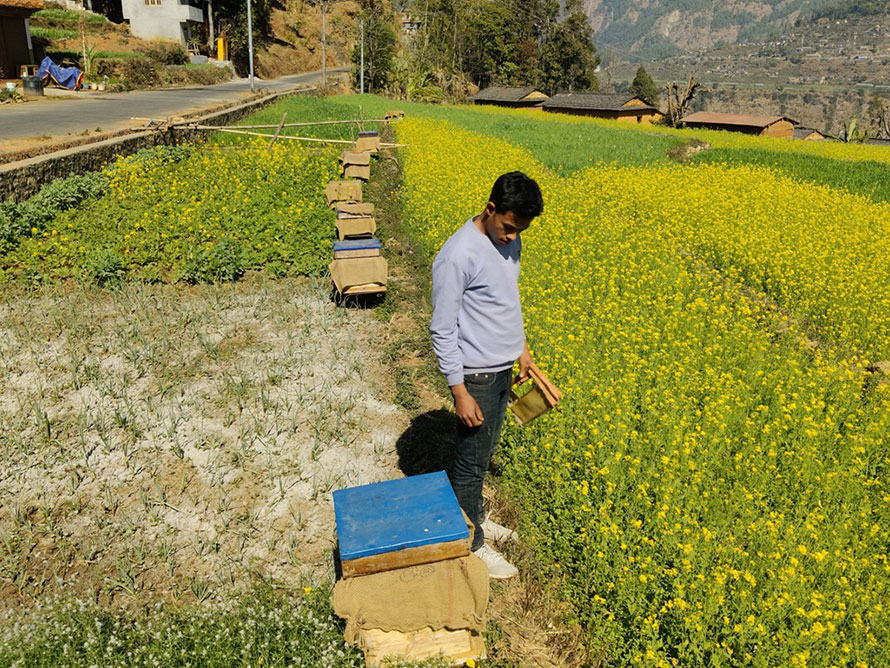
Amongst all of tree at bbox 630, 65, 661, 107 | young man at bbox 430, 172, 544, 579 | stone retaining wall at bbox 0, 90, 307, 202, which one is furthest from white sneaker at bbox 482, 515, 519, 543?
tree at bbox 630, 65, 661, 107

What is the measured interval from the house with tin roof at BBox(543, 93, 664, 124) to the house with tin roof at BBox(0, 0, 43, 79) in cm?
4591

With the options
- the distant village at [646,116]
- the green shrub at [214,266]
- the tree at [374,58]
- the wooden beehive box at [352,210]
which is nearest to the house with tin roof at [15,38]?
the green shrub at [214,266]

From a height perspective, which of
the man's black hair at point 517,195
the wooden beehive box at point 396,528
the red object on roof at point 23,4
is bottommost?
the wooden beehive box at point 396,528

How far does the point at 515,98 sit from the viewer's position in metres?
69.1

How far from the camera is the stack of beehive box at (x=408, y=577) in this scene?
2873mm

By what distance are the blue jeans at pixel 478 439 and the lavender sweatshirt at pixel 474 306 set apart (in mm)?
91

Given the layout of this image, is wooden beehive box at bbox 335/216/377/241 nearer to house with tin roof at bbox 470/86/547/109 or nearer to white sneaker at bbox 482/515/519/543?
white sneaker at bbox 482/515/519/543

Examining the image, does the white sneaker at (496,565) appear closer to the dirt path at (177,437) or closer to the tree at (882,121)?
the dirt path at (177,437)

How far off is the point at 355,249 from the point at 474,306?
4.40m

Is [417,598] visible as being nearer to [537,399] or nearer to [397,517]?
[397,517]

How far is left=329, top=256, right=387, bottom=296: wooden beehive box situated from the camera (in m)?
7.46

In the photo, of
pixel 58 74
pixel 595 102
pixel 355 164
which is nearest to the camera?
pixel 355 164

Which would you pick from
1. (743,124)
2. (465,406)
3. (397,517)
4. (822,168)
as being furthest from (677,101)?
(397,517)

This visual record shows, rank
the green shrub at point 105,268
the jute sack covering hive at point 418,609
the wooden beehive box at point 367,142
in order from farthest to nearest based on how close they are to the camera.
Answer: the wooden beehive box at point 367,142
the green shrub at point 105,268
the jute sack covering hive at point 418,609
